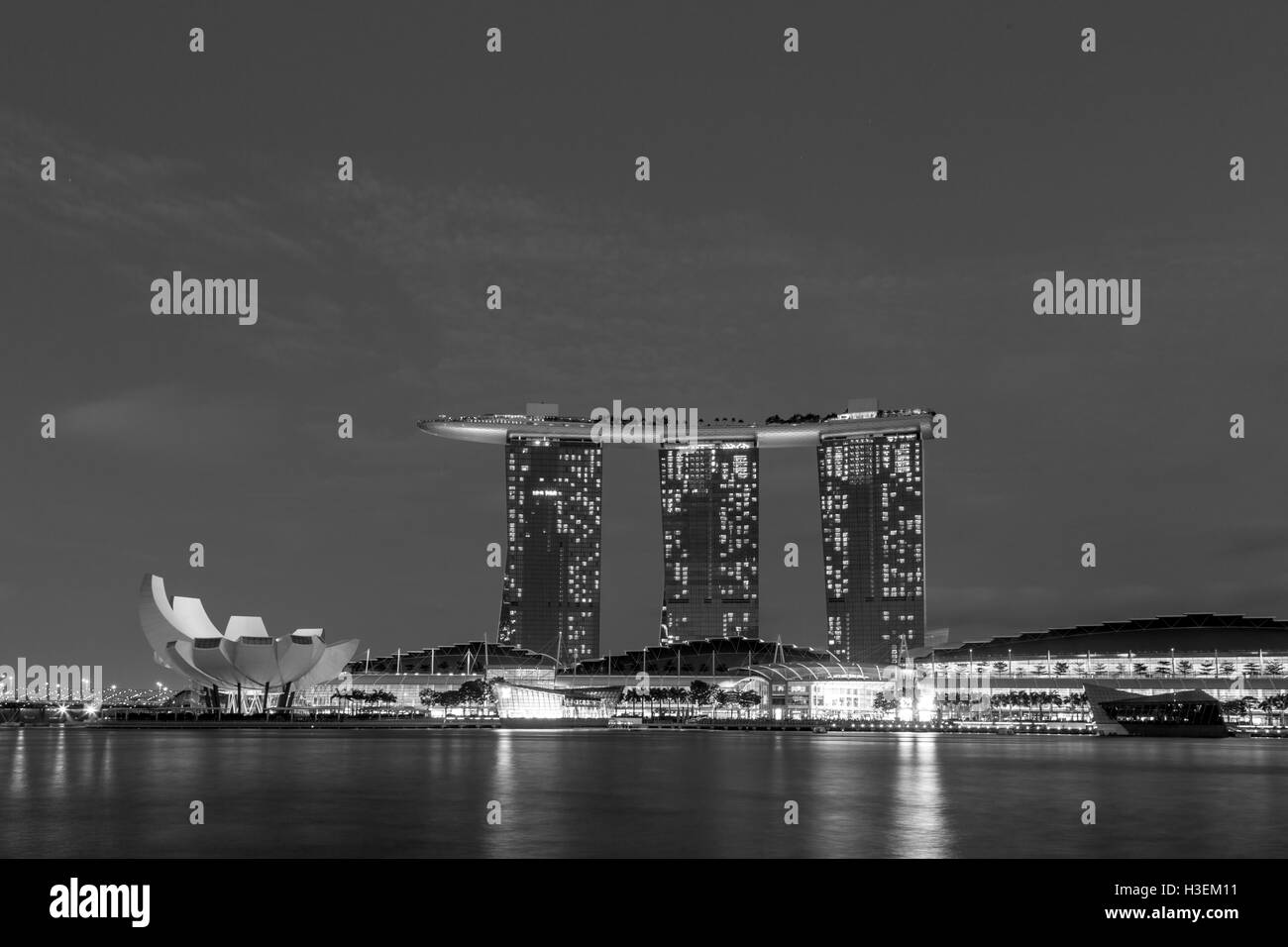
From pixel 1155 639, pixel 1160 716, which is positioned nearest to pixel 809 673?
pixel 1155 639

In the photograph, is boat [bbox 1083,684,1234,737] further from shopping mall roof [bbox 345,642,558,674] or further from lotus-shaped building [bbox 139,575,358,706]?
shopping mall roof [bbox 345,642,558,674]

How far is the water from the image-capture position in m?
27.1

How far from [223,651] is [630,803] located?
9369 centimetres

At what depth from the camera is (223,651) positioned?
396 feet

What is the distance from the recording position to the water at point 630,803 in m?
27.1

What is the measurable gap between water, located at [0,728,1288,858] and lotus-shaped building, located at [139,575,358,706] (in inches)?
2069

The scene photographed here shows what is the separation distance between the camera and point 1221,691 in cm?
13975

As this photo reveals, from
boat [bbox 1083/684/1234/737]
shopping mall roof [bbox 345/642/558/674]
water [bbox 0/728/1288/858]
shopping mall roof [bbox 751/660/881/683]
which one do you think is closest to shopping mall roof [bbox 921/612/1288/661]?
shopping mall roof [bbox 751/660/881/683]

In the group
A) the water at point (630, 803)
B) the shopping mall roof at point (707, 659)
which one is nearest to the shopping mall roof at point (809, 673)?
the shopping mall roof at point (707, 659)
